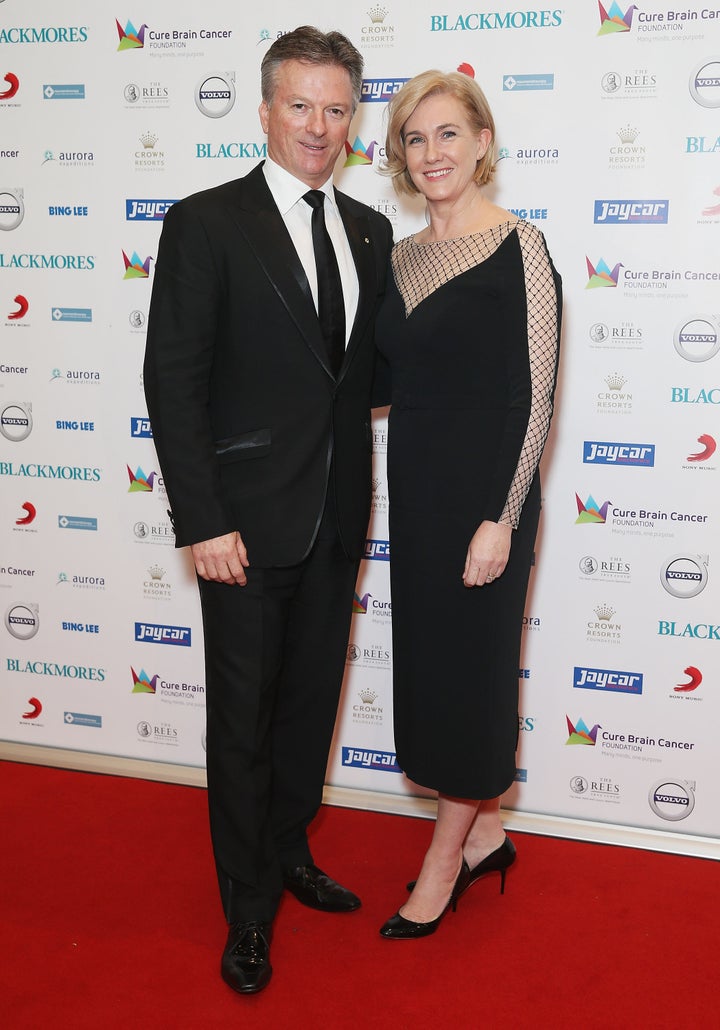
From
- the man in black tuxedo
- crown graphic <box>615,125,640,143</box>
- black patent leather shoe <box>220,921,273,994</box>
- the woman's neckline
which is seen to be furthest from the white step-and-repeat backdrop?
black patent leather shoe <box>220,921,273,994</box>

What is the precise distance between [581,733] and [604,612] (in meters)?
0.38

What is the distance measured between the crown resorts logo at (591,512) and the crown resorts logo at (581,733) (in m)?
0.60

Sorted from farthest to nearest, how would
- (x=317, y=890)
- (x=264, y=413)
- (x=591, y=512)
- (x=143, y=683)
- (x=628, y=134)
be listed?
(x=143, y=683) → (x=591, y=512) → (x=628, y=134) → (x=317, y=890) → (x=264, y=413)

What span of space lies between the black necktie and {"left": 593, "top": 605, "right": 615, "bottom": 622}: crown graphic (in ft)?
3.73

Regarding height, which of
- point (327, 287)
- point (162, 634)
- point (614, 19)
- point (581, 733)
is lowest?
point (581, 733)

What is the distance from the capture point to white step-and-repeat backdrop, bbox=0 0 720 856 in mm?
2574

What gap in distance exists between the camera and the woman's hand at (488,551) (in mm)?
2096

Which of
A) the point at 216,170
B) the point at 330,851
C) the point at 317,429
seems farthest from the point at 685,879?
the point at 216,170

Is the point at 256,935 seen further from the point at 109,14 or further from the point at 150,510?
the point at 109,14

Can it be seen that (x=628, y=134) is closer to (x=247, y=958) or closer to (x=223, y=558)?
(x=223, y=558)

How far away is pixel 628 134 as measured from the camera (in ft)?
8.38

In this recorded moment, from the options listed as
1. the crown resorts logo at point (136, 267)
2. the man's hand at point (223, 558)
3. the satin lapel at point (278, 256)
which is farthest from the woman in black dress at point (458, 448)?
the crown resorts logo at point (136, 267)

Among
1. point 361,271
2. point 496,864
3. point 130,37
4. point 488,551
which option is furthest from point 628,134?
point 496,864

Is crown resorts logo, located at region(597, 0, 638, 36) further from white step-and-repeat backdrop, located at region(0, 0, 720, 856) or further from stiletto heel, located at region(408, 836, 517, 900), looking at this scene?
stiletto heel, located at region(408, 836, 517, 900)
